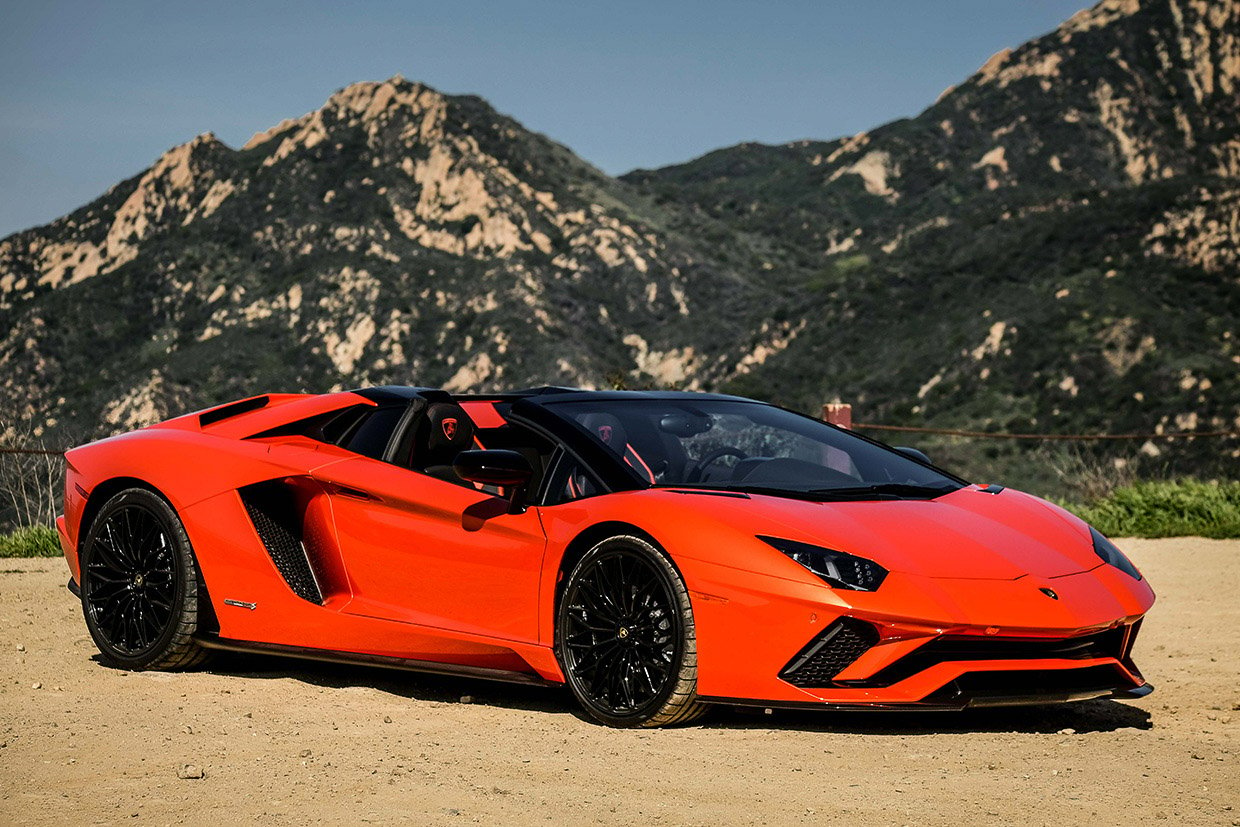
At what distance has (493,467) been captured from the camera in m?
5.43

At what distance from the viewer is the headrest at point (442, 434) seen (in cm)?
620

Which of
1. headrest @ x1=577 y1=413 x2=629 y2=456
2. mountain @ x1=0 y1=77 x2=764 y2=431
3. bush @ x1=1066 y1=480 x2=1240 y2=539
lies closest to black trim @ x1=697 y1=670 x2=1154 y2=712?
headrest @ x1=577 y1=413 x2=629 y2=456

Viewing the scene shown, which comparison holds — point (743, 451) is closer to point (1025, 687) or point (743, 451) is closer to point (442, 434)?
point (442, 434)

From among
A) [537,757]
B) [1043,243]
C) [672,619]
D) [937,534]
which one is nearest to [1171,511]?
[937,534]

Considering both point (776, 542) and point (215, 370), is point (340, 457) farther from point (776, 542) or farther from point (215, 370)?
point (215, 370)

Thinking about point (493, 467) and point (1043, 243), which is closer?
point (493, 467)

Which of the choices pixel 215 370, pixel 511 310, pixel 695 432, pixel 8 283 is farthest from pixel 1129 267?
pixel 8 283

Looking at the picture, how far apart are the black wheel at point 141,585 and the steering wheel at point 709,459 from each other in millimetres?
2336

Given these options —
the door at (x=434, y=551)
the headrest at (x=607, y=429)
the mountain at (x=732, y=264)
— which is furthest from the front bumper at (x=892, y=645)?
the mountain at (x=732, y=264)

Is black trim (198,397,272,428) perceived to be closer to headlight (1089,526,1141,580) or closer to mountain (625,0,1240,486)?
headlight (1089,526,1141,580)

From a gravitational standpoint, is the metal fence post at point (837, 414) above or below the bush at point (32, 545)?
above

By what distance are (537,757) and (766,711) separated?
88cm

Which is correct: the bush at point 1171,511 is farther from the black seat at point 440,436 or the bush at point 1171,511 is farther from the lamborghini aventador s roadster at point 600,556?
the black seat at point 440,436

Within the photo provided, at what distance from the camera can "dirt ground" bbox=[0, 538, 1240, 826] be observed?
400cm
